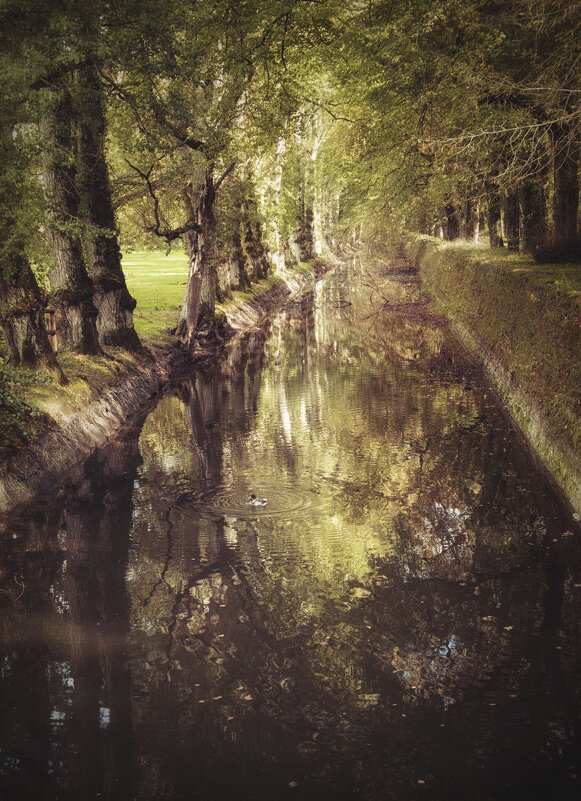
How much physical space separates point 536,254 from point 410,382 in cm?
706

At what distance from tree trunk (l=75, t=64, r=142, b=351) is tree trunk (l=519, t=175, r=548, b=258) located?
529 inches

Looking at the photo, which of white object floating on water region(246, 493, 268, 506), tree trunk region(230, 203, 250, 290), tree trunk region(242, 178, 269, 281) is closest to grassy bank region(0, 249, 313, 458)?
tree trunk region(230, 203, 250, 290)

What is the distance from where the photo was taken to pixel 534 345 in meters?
15.4

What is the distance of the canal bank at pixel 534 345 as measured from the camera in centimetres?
1192

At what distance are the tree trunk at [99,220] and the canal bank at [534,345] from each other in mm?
9524

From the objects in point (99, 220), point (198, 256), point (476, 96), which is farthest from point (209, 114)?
point (476, 96)

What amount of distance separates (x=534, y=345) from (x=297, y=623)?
9702mm

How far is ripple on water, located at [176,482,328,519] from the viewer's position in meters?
11.3

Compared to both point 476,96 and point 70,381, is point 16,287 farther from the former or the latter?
point 476,96

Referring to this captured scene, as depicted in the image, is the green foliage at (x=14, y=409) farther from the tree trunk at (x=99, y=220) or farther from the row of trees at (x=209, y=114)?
the tree trunk at (x=99, y=220)

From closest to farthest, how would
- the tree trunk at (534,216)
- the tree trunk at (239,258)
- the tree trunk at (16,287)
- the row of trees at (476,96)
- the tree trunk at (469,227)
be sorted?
1. the tree trunk at (16,287)
2. the row of trees at (476,96)
3. the tree trunk at (534,216)
4. the tree trunk at (239,258)
5. the tree trunk at (469,227)

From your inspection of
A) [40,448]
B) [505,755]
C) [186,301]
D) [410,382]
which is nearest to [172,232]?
[186,301]

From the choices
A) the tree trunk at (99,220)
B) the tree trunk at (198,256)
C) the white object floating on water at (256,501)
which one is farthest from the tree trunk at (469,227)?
the white object floating on water at (256,501)

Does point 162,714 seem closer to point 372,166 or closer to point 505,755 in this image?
point 505,755
